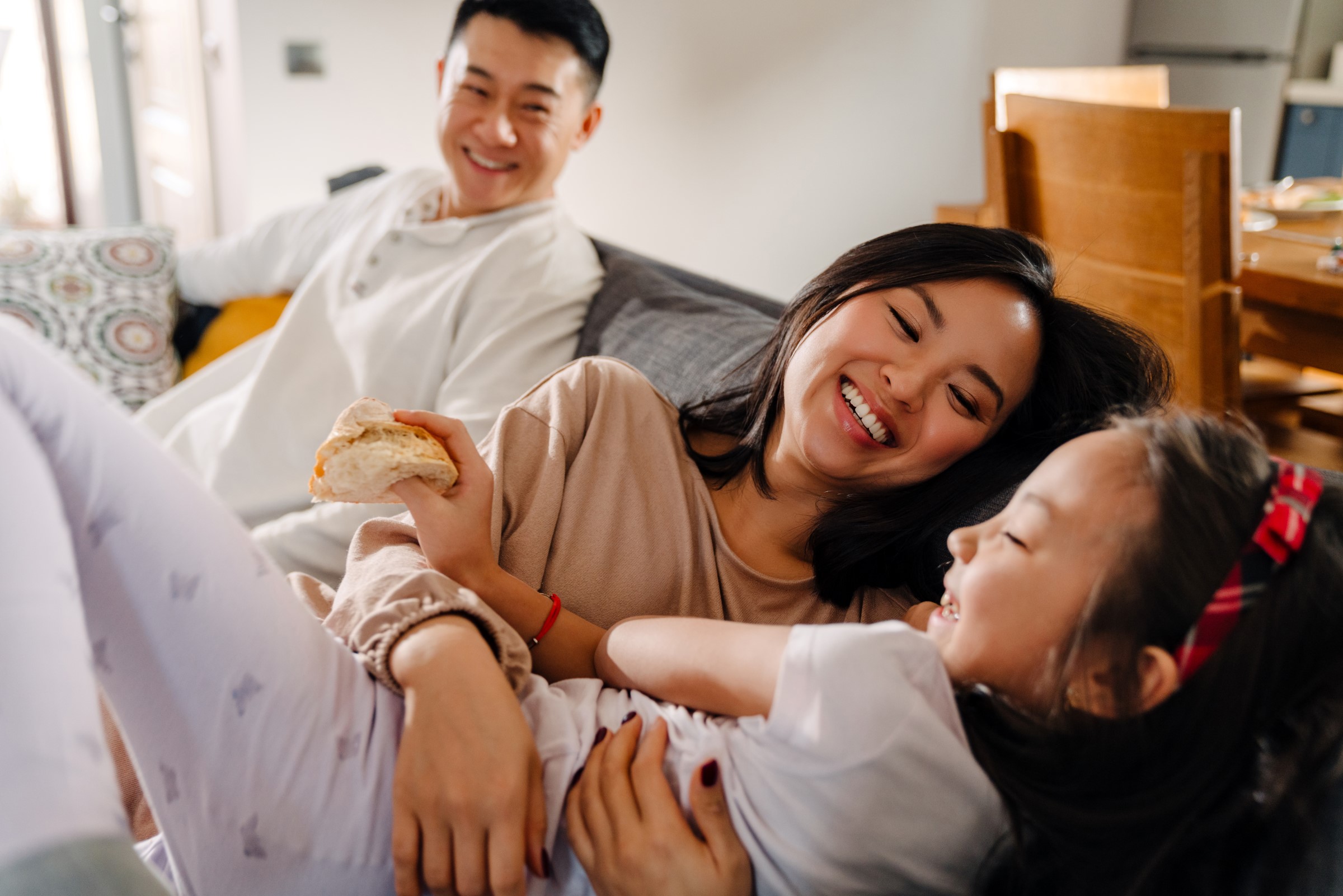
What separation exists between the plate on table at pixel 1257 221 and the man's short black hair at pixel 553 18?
57.2 inches

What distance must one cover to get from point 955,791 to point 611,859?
269 mm

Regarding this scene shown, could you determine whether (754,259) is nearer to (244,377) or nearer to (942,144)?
(942,144)

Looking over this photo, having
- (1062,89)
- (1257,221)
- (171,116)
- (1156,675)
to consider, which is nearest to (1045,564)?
(1156,675)

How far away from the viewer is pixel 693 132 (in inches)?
150

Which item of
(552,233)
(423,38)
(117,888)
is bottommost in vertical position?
(117,888)

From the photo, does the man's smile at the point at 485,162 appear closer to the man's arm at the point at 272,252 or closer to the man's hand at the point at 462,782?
the man's arm at the point at 272,252

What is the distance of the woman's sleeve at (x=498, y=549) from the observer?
0.88 metres

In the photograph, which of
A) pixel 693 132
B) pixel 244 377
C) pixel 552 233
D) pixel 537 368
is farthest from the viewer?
pixel 693 132

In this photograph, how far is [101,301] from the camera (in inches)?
A: 86.4

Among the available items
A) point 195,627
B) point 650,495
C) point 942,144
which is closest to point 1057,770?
point 650,495

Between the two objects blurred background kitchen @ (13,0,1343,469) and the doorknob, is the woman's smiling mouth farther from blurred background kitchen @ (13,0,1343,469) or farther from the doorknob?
the doorknob

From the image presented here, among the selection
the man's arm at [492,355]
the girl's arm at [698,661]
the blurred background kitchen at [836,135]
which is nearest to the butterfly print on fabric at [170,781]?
the girl's arm at [698,661]

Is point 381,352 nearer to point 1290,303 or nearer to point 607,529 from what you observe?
point 607,529

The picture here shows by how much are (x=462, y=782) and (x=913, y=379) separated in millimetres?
576
